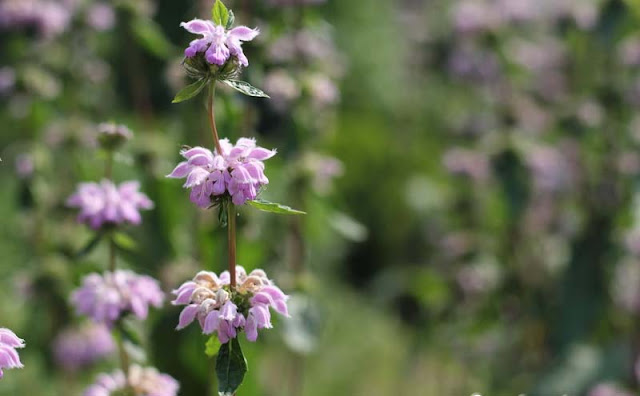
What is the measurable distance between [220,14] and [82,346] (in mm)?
1715

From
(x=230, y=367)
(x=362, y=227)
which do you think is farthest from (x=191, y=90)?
(x=362, y=227)

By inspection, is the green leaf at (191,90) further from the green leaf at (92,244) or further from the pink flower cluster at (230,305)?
the green leaf at (92,244)

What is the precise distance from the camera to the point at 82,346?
2727mm

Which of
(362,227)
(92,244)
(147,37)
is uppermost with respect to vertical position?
(147,37)

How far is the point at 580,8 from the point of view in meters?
3.30

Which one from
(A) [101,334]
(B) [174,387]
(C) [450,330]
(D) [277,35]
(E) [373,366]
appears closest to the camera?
(B) [174,387]

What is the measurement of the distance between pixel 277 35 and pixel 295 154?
35 centimetres

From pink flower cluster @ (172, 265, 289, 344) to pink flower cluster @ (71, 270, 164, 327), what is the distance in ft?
1.34

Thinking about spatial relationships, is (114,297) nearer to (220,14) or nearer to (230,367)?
(230,367)

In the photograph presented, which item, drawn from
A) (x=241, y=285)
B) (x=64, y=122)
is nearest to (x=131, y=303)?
(x=241, y=285)

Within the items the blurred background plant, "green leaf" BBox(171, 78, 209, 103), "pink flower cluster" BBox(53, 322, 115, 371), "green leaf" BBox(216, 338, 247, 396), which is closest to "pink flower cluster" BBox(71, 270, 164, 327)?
the blurred background plant

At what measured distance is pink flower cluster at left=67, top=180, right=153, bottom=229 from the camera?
1.77 metres

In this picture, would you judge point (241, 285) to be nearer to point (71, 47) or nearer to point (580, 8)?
point (71, 47)

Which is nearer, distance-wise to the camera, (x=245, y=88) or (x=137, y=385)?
(x=245, y=88)
